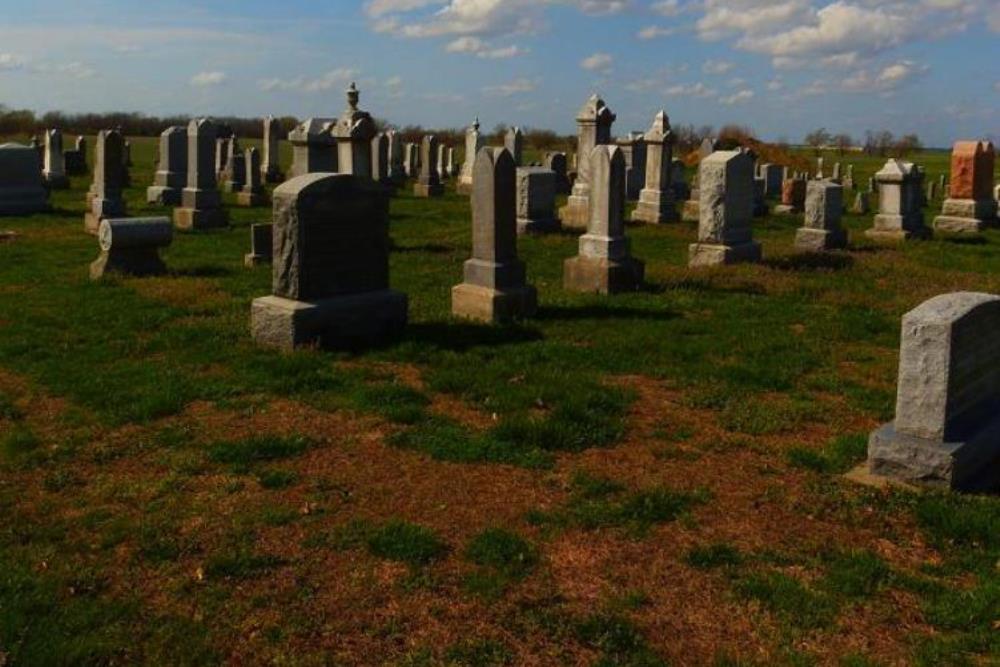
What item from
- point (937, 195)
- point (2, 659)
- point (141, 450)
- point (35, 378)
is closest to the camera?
point (2, 659)

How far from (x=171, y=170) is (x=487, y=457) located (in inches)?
712

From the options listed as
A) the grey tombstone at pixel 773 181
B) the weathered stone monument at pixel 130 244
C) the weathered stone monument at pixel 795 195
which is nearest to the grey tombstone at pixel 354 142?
the weathered stone monument at pixel 130 244

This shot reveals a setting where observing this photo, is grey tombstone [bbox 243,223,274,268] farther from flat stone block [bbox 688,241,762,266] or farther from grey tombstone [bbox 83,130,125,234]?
flat stone block [bbox 688,241,762,266]

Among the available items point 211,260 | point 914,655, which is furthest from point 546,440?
point 211,260

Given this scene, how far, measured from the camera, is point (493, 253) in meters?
9.84

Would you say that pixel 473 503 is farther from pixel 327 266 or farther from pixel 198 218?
pixel 198 218

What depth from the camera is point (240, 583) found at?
437 centimetres

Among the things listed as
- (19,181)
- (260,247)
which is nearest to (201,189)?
(19,181)

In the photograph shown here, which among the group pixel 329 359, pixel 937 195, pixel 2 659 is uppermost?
pixel 937 195

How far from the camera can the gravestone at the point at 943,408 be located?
5.35m

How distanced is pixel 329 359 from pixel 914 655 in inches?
221

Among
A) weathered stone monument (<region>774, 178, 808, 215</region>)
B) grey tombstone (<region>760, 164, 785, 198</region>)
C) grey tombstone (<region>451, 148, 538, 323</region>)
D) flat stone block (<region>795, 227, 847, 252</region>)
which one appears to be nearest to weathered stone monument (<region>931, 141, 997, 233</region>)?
weathered stone monument (<region>774, 178, 808, 215</region>)

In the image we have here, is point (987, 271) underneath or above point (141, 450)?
above

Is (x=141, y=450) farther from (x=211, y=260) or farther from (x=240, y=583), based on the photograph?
(x=211, y=260)
